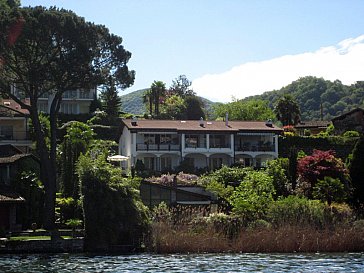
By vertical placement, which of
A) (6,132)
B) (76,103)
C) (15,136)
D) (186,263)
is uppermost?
(76,103)

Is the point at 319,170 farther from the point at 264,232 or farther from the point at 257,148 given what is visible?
the point at 257,148

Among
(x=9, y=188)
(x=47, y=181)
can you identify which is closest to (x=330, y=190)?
(x=47, y=181)

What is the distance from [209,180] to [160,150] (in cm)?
1423

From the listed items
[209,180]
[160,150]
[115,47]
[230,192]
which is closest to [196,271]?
[230,192]

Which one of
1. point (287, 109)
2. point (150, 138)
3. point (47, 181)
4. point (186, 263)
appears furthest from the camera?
point (287, 109)

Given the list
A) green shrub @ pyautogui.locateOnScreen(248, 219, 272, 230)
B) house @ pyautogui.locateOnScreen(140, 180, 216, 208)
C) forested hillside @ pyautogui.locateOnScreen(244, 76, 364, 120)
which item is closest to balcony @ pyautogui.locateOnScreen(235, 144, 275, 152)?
house @ pyautogui.locateOnScreen(140, 180, 216, 208)

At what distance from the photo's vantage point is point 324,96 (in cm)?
17188

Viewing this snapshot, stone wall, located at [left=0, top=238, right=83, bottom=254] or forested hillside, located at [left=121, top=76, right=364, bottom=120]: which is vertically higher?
forested hillside, located at [left=121, top=76, right=364, bottom=120]

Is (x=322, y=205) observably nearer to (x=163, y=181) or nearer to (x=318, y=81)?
(x=163, y=181)

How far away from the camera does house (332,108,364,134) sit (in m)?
95.2

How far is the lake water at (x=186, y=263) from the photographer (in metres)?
34.1

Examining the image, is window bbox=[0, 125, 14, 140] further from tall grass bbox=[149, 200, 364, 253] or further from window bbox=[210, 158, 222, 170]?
tall grass bbox=[149, 200, 364, 253]

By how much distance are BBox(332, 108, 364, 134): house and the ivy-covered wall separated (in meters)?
13.0

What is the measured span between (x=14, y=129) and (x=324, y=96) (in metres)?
107
